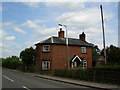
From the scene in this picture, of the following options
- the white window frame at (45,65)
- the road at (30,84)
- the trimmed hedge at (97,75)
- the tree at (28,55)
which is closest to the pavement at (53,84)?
the road at (30,84)

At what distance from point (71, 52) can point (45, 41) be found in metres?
6.51

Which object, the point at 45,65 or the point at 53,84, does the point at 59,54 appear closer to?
the point at 45,65

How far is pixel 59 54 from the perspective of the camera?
105 feet

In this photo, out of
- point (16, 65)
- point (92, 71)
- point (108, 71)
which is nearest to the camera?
point (108, 71)

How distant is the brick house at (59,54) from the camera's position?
101ft

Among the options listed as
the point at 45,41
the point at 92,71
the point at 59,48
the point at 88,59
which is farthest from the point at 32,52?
the point at 92,71

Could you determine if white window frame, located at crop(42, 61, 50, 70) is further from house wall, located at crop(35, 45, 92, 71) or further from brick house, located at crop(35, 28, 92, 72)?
house wall, located at crop(35, 45, 92, 71)

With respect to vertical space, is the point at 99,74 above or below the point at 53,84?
above

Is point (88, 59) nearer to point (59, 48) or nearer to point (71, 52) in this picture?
point (71, 52)

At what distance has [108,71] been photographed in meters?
14.0

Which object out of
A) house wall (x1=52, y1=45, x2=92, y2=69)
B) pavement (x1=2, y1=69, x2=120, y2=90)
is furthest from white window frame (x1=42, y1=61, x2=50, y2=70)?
pavement (x1=2, y1=69, x2=120, y2=90)

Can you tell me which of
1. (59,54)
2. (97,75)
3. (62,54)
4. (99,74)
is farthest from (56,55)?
(99,74)

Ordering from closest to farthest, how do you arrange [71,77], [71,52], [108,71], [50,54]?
1. [108,71]
2. [71,77]
3. [50,54]
4. [71,52]

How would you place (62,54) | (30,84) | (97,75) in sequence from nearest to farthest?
(30,84), (97,75), (62,54)
